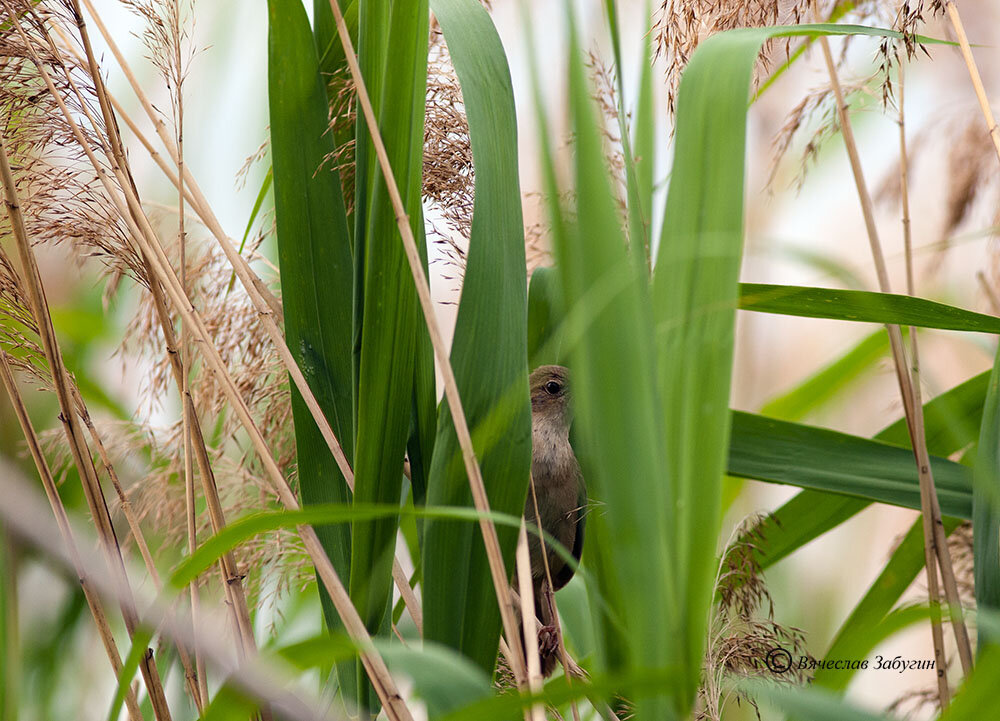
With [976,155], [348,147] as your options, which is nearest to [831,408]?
[976,155]

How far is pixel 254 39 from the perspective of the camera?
1.57m

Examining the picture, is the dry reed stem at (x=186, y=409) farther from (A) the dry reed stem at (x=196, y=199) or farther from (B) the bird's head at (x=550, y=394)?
(B) the bird's head at (x=550, y=394)

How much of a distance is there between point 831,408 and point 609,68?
1.02 m

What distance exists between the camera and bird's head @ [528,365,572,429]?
45.3 inches

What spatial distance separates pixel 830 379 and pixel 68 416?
94 cm

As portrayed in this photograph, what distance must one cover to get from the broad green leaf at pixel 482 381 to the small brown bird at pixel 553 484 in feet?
1.06

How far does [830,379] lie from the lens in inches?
45.2

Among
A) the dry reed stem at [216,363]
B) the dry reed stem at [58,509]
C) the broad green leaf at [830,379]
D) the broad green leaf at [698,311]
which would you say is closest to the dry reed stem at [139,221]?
the dry reed stem at [216,363]

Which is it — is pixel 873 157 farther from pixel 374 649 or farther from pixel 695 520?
pixel 374 649

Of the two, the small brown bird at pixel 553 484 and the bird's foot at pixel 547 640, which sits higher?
the small brown bird at pixel 553 484

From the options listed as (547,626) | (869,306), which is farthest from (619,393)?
(547,626)

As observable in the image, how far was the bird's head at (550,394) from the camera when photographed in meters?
1.15

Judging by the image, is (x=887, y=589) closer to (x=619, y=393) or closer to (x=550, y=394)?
(x=550, y=394)

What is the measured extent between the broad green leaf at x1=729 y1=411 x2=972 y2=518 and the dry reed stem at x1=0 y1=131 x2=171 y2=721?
559 mm
